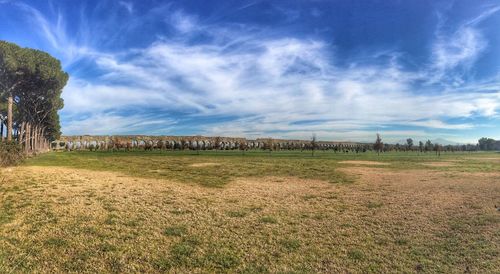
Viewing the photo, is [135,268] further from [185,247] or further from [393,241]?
[393,241]

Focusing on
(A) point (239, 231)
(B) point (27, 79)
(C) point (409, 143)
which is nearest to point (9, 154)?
(B) point (27, 79)

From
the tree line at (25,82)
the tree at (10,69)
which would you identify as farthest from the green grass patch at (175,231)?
the tree at (10,69)

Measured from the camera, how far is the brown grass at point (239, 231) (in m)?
5.93

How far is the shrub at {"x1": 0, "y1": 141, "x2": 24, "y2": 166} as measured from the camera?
19203 mm

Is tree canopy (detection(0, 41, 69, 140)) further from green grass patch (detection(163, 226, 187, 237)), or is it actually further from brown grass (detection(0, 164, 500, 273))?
green grass patch (detection(163, 226, 187, 237))

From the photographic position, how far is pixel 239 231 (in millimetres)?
7938

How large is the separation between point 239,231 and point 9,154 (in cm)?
1957

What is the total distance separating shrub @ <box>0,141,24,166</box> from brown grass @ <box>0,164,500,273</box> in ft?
23.5

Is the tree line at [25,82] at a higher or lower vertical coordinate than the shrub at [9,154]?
higher

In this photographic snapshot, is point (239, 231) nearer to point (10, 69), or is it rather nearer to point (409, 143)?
point (10, 69)

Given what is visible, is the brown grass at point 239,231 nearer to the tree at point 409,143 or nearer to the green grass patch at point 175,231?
the green grass patch at point 175,231

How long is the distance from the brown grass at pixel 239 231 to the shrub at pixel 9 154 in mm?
7177

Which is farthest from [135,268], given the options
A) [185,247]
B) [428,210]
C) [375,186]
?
[375,186]

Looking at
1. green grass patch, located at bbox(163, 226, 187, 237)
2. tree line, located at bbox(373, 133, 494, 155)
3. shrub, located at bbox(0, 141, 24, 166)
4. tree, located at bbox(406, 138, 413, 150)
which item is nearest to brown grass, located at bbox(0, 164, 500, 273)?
green grass patch, located at bbox(163, 226, 187, 237)
